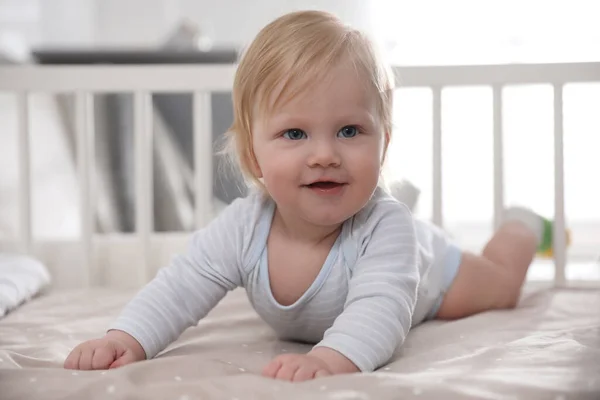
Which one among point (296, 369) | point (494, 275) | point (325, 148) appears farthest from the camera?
point (494, 275)

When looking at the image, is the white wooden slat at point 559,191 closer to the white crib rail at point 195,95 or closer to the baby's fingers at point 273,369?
the white crib rail at point 195,95

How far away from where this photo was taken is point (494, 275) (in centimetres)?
109

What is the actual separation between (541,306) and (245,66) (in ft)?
1.74

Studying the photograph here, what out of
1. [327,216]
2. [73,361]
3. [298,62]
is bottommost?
[73,361]

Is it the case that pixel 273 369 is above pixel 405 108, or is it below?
above

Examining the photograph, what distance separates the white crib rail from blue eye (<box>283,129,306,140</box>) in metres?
0.54

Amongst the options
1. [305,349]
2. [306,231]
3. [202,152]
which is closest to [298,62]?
[306,231]

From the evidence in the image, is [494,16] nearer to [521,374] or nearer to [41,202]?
[41,202]

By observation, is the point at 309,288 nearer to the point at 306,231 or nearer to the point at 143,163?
the point at 306,231

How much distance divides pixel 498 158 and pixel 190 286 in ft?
2.09

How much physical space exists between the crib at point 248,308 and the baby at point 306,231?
4cm

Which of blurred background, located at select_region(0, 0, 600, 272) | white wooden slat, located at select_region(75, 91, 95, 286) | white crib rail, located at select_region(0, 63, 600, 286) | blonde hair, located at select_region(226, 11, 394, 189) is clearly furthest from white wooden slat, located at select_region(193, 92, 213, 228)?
blurred background, located at select_region(0, 0, 600, 272)

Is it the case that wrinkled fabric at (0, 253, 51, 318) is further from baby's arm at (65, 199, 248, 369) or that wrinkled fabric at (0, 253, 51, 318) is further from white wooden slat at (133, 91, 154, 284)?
baby's arm at (65, 199, 248, 369)

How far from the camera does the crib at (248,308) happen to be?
2.06 ft
